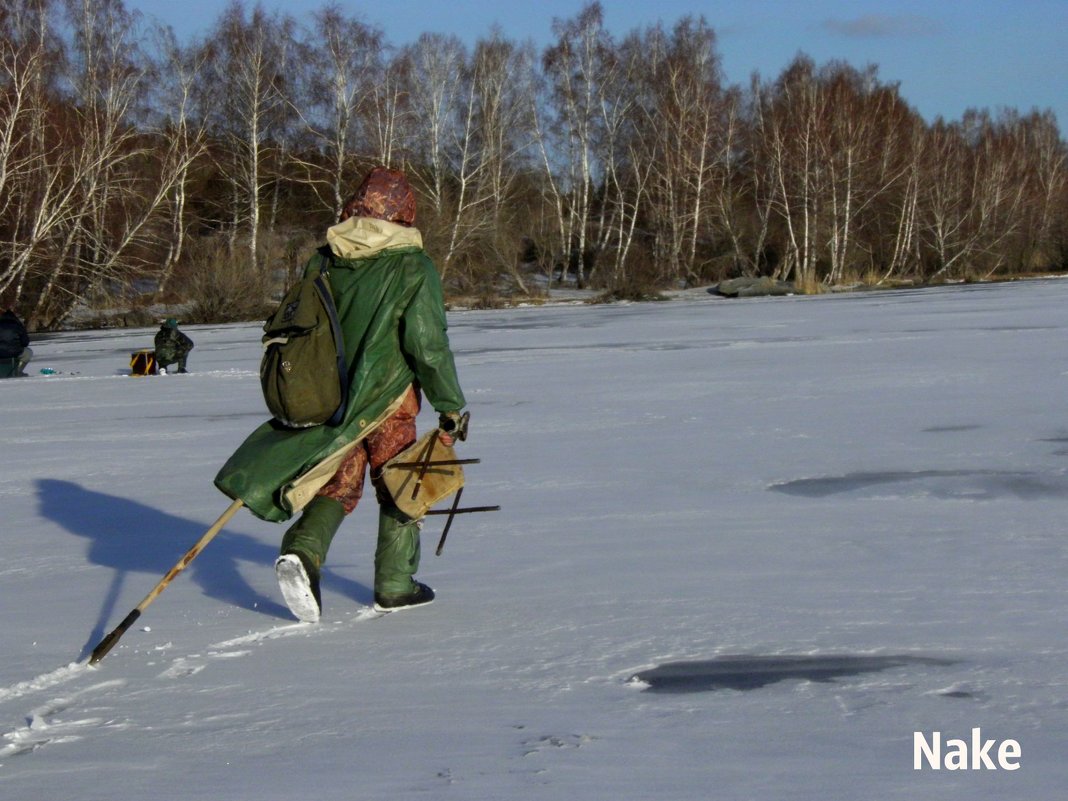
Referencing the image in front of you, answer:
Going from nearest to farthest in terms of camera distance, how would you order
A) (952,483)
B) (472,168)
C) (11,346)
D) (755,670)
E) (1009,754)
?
(1009,754) < (755,670) < (952,483) < (11,346) < (472,168)

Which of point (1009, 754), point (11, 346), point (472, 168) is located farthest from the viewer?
point (472, 168)

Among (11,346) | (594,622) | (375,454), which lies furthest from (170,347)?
(594,622)

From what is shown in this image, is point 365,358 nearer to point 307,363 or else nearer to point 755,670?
point 307,363

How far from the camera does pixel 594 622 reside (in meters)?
4.29

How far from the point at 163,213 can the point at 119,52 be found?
4.80 metres

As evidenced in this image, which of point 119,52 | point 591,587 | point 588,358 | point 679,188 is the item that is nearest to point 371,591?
point 591,587

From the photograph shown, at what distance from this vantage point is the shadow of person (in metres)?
4.98

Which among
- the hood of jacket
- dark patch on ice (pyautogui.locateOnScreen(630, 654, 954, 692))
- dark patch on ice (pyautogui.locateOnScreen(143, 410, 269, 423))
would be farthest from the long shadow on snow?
dark patch on ice (pyautogui.locateOnScreen(143, 410, 269, 423))

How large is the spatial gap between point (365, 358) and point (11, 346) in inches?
550

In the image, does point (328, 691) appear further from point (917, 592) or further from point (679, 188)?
point (679, 188)

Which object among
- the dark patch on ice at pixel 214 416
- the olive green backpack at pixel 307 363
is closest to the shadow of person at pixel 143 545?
the olive green backpack at pixel 307 363

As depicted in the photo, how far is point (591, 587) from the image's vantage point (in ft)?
15.8

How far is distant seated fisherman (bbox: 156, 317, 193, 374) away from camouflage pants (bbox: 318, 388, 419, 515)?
476 inches

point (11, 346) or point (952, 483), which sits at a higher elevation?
point (11, 346)
